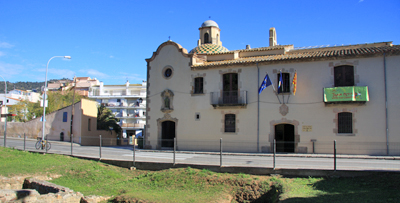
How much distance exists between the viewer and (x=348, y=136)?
22078 millimetres

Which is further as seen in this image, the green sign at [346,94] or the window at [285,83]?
the window at [285,83]

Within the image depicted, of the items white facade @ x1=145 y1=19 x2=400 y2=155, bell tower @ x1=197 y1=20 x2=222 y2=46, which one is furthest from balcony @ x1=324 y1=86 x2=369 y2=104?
bell tower @ x1=197 y1=20 x2=222 y2=46

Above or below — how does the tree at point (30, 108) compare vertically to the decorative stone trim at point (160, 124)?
above

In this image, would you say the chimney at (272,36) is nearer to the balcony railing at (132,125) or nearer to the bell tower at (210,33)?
the bell tower at (210,33)

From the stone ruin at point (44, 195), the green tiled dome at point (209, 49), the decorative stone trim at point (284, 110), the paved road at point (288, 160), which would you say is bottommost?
the stone ruin at point (44, 195)

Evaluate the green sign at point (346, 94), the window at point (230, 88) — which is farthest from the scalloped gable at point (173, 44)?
the green sign at point (346, 94)

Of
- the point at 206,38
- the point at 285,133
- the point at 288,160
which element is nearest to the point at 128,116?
the point at 206,38

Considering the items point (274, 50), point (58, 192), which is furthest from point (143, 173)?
point (274, 50)

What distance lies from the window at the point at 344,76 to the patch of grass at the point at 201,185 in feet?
40.2

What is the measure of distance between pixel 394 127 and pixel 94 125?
2927 centimetres

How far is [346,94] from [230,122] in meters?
8.46

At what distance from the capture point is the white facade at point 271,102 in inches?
850

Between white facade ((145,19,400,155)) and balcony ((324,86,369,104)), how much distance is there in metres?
0.31

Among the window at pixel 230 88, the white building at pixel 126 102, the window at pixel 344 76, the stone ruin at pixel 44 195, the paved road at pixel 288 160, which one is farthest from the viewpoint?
the white building at pixel 126 102
